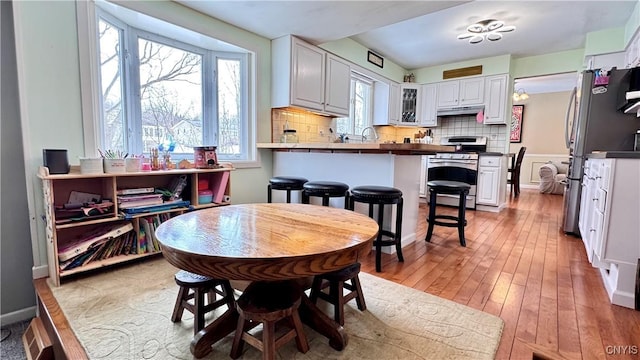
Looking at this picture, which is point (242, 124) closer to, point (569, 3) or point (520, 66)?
point (569, 3)

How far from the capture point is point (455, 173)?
192 inches

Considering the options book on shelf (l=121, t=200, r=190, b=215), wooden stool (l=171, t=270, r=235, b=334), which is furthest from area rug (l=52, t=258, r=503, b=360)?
book on shelf (l=121, t=200, r=190, b=215)

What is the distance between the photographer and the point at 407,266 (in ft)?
7.92

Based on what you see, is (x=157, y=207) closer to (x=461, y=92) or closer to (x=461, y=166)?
(x=461, y=166)

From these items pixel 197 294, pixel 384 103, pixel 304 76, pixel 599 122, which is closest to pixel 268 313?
pixel 197 294

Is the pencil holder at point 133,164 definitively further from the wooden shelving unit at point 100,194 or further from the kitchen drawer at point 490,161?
the kitchen drawer at point 490,161

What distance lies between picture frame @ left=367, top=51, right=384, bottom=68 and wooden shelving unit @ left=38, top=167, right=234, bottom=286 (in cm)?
316

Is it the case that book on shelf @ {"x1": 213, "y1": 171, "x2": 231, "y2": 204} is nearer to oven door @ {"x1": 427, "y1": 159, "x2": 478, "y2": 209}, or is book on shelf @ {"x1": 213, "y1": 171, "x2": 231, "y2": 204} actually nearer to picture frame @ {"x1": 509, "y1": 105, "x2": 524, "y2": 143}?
oven door @ {"x1": 427, "y1": 159, "x2": 478, "y2": 209}

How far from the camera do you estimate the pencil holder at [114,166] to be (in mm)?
2098

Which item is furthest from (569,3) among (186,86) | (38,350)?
(38,350)

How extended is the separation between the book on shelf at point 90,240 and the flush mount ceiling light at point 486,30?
434 cm

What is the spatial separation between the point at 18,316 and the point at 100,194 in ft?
2.96

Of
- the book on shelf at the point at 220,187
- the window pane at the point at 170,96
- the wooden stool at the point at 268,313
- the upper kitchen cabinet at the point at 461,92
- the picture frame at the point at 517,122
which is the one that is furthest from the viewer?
the picture frame at the point at 517,122

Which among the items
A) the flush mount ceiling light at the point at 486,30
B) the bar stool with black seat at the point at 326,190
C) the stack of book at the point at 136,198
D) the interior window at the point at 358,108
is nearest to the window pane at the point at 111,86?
the stack of book at the point at 136,198
